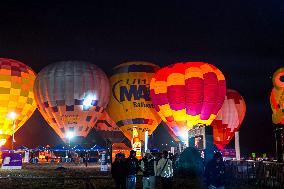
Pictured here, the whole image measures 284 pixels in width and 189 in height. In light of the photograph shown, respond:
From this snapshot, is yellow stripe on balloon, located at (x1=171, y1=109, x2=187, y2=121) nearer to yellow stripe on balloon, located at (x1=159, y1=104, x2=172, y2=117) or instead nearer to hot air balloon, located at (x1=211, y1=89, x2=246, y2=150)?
yellow stripe on balloon, located at (x1=159, y1=104, x2=172, y2=117)

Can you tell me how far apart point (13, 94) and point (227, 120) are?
24.5 m

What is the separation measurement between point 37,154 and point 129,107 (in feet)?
112

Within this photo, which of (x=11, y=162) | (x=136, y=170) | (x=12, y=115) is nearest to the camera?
(x=136, y=170)

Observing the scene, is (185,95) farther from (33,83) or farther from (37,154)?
(37,154)

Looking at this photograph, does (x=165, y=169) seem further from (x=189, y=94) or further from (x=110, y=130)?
(x=110, y=130)

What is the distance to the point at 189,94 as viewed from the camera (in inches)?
1519

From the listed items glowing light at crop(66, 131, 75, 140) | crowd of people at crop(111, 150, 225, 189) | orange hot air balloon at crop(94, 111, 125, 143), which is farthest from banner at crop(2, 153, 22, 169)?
orange hot air balloon at crop(94, 111, 125, 143)

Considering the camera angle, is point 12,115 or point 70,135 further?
point 12,115

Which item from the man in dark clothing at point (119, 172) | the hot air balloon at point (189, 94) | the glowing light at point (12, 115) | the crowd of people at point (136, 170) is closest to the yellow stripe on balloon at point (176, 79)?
the hot air balloon at point (189, 94)

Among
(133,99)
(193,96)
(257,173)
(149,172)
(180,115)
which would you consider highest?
(133,99)

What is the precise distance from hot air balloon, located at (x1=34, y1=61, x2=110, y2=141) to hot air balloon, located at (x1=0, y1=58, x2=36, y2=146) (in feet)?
11.2

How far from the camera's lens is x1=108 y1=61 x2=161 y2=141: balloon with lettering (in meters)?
45.9

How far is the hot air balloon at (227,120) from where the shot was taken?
48.2 metres

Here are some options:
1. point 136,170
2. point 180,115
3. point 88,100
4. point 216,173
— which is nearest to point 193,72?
point 180,115
